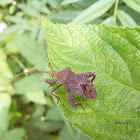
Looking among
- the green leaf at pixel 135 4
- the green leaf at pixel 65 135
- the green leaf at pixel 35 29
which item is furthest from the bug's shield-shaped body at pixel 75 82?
the green leaf at pixel 35 29

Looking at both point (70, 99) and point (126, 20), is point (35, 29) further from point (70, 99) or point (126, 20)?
point (70, 99)

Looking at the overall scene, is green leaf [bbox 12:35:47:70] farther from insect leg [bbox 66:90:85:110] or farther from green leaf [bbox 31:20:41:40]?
insect leg [bbox 66:90:85:110]

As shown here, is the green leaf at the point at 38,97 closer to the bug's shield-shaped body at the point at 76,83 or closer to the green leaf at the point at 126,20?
the bug's shield-shaped body at the point at 76,83

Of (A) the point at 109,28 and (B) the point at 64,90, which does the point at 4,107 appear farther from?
(A) the point at 109,28

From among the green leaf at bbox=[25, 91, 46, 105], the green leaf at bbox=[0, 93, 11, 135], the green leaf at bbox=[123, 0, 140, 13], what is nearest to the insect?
the green leaf at bbox=[123, 0, 140, 13]

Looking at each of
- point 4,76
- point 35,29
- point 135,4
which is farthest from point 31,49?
point 135,4

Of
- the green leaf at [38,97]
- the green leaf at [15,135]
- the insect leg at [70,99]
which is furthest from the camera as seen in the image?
the green leaf at [38,97]

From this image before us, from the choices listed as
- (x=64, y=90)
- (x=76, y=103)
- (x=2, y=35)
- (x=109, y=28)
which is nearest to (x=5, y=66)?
(x=2, y=35)
